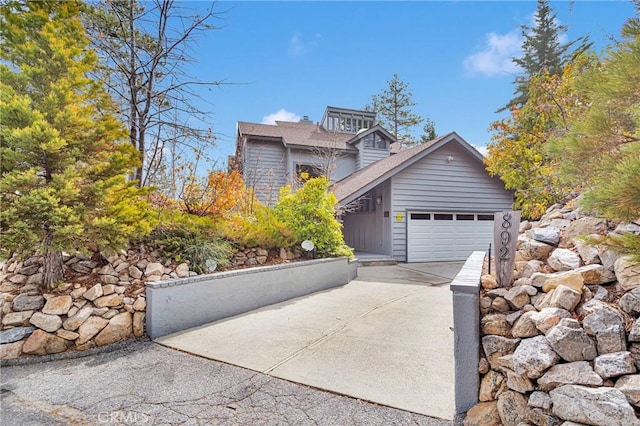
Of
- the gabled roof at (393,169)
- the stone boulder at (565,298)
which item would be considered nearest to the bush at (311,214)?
the gabled roof at (393,169)

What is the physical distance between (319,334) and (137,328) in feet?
7.98

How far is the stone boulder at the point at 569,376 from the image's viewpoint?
1763 mm

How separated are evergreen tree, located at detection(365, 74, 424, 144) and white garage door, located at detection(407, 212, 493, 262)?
1601 centimetres

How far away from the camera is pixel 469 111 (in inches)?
515

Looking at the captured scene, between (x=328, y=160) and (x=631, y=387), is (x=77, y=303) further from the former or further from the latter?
(x=328, y=160)

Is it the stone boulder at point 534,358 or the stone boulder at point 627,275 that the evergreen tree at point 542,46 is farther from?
the stone boulder at point 534,358

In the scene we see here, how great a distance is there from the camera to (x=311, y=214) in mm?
7551

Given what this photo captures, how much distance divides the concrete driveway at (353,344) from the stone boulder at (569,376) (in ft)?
2.88

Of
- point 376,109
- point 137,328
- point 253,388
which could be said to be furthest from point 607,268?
point 376,109

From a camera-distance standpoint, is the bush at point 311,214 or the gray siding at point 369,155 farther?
the gray siding at point 369,155

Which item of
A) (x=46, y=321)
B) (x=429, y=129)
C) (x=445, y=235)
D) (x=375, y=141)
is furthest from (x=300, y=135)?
(x=429, y=129)

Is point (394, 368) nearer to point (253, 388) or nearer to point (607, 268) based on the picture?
point (253, 388)

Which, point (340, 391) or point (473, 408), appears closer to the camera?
point (473, 408)

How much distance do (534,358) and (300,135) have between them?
15.2m
